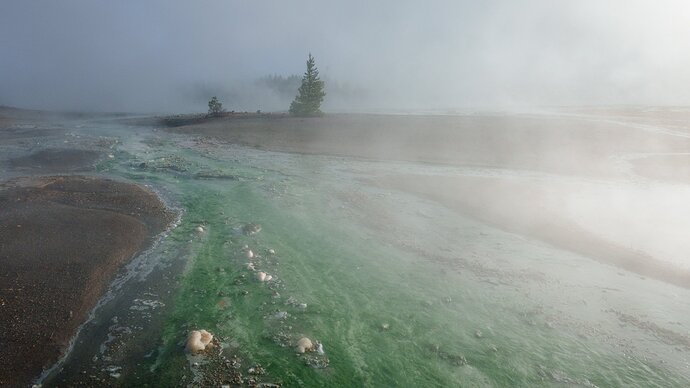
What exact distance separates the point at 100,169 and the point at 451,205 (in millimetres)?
22001

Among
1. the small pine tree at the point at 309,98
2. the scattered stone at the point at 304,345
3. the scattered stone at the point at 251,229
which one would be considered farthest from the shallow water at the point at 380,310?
the small pine tree at the point at 309,98

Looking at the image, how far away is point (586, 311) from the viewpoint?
36.3ft

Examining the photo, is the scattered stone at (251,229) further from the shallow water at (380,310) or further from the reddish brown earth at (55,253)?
the reddish brown earth at (55,253)

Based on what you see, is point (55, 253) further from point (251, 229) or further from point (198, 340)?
point (198, 340)

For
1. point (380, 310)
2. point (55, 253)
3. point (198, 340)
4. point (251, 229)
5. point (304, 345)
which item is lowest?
point (380, 310)

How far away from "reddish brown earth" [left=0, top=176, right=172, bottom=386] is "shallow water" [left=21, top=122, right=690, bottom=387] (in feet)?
1.89

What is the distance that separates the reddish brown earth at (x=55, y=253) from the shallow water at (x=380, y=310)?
0.58 meters

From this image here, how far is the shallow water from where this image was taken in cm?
832

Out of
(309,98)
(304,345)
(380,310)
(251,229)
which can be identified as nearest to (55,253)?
(251,229)

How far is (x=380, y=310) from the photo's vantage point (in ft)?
35.4

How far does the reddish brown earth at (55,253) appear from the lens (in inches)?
319

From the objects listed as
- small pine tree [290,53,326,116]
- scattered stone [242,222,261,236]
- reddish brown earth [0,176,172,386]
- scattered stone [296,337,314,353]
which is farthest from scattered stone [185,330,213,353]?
small pine tree [290,53,326,116]

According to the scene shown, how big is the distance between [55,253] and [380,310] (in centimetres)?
967

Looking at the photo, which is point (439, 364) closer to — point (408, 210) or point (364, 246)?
point (364, 246)
